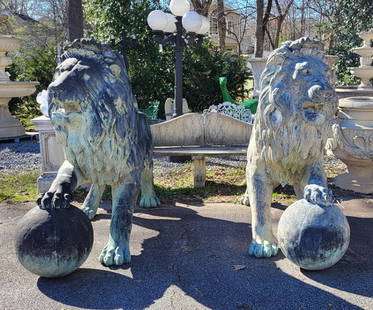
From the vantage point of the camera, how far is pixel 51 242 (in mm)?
2887

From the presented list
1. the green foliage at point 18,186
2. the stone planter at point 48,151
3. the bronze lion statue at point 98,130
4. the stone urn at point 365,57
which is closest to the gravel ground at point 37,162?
the green foliage at point 18,186

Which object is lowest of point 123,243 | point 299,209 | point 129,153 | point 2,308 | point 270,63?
point 2,308

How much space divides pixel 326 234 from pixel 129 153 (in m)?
1.69

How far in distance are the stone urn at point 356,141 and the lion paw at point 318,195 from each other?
255 cm

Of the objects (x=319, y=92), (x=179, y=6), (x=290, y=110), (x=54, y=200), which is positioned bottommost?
(x=54, y=200)

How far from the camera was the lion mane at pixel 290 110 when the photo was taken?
3139mm

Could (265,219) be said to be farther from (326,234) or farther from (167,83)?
(167,83)

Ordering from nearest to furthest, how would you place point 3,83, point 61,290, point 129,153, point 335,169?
point 61,290 → point 129,153 → point 335,169 → point 3,83

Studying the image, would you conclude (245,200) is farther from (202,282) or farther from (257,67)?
(257,67)

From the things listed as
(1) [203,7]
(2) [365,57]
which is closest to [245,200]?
(2) [365,57]

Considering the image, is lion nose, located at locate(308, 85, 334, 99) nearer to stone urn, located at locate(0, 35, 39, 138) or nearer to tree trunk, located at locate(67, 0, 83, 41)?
tree trunk, located at locate(67, 0, 83, 41)

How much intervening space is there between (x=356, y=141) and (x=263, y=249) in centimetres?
263

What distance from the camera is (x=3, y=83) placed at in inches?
373

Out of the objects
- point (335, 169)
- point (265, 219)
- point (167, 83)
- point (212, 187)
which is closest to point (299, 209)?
point (265, 219)
